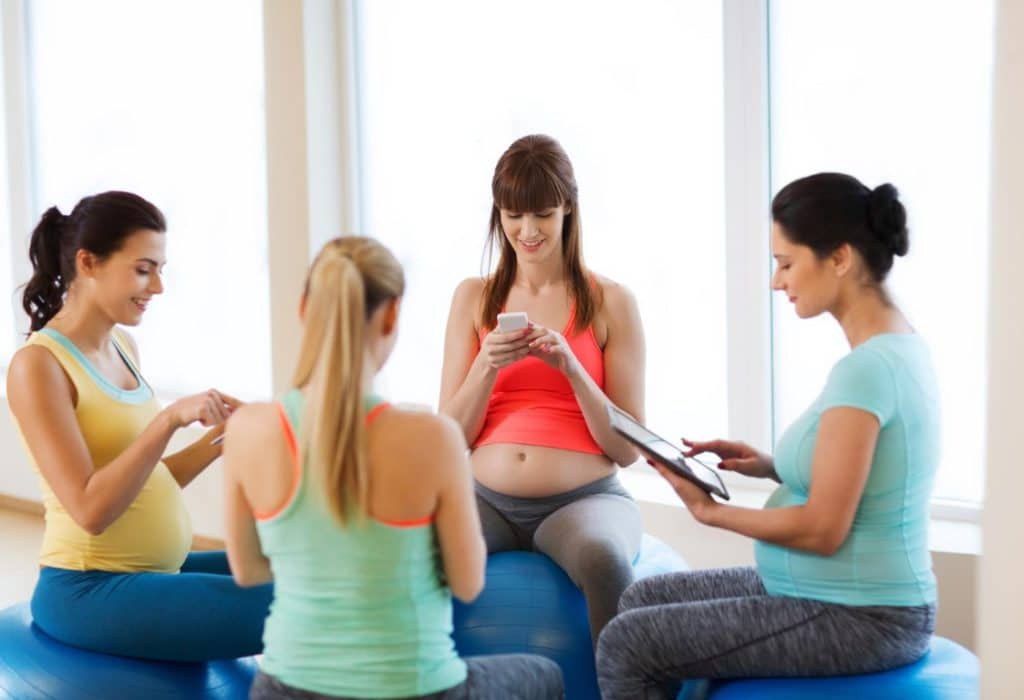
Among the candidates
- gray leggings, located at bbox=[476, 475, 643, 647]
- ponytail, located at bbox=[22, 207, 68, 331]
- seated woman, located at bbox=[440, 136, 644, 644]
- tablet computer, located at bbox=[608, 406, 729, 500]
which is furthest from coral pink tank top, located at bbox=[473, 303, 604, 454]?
ponytail, located at bbox=[22, 207, 68, 331]

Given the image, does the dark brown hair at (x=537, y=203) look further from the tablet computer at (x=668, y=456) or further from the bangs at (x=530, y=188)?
the tablet computer at (x=668, y=456)

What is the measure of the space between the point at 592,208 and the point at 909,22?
109 cm

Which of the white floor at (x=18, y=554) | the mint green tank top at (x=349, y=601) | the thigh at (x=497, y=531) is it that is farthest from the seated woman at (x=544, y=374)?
the white floor at (x=18, y=554)

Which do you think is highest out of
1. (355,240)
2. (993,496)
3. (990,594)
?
(355,240)

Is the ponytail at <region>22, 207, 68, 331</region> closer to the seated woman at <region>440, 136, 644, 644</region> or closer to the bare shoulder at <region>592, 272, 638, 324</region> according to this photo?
the seated woman at <region>440, 136, 644, 644</region>

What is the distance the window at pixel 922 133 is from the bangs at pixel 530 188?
0.90 metres

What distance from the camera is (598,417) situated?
281 centimetres

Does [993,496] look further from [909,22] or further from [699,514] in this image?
[909,22]

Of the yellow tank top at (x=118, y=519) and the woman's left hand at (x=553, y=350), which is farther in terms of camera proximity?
the woman's left hand at (x=553, y=350)

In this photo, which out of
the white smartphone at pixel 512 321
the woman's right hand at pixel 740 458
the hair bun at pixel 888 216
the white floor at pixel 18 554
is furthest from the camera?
the white floor at pixel 18 554

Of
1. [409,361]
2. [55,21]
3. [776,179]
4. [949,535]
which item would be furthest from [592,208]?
[55,21]

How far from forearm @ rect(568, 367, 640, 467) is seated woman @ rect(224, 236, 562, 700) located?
911 millimetres

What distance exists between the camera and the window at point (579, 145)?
11.8 ft

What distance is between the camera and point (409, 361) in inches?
174
